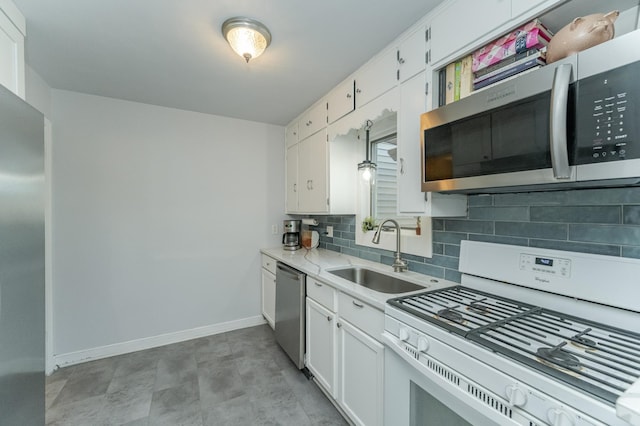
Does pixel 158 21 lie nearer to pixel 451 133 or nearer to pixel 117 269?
pixel 451 133

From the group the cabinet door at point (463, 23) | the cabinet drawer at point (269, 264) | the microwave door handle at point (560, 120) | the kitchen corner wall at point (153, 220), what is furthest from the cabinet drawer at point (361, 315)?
the kitchen corner wall at point (153, 220)

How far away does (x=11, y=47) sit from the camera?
140cm

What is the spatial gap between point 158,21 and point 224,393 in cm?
247

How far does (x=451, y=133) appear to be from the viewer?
123 cm

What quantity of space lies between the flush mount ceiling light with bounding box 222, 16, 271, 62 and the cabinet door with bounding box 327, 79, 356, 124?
2.36 feet

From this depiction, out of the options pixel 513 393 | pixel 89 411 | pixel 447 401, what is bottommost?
pixel 89 411

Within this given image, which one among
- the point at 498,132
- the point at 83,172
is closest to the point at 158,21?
the point at 83,172

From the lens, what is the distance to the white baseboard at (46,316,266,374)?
2.38m

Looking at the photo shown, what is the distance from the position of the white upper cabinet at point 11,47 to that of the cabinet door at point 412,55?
81.1 inches

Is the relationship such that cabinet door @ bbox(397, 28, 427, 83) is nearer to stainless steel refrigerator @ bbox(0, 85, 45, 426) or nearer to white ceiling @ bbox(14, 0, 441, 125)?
white ceiling @ bbox(14, 0, 441, 125)

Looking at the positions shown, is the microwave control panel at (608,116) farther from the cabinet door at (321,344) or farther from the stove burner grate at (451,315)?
the cabinet door at (321,344)

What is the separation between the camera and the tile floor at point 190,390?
69.5 inches

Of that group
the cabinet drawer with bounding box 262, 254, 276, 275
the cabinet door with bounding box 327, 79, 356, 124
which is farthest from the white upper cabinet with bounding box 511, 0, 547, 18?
the cabinet drawer with bounding box 262, 254, 276, 275

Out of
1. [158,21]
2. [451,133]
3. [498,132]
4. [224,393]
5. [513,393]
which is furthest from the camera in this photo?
[224,393]
